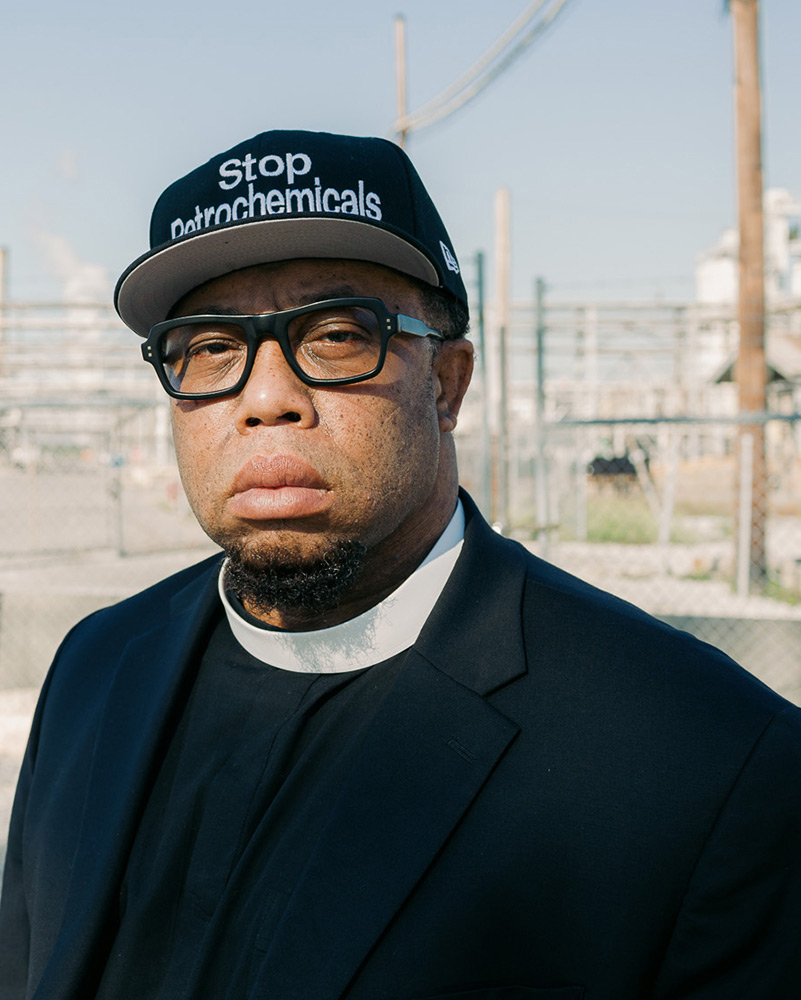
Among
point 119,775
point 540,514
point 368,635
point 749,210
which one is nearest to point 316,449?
point 368,635

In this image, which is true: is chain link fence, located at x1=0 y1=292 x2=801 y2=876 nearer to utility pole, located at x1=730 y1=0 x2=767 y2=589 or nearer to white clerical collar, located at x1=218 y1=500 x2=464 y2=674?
utility pole, located at x1=730 y1=0 x2=767 y2=589

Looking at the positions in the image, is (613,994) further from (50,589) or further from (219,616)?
(50,589)

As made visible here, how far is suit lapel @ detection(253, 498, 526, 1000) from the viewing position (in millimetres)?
1145

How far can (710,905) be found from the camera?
1141 millimetres

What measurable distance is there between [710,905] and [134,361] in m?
19.9

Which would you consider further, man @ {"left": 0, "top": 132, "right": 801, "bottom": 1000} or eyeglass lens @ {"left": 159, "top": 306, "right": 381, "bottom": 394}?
eyeglass lens @ {"left": 159, "top": 306, "right": 381, "bottom": 394}

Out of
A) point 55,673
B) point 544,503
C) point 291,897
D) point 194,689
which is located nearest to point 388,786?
point 291,897

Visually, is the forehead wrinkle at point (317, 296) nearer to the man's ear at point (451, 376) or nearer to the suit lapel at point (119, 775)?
the man's ear at point (451, 376)

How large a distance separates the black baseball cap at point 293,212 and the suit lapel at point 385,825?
681mm

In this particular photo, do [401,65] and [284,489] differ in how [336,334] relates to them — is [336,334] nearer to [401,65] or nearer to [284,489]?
[284,489]

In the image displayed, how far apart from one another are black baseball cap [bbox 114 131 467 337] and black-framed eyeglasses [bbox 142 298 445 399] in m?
0.09

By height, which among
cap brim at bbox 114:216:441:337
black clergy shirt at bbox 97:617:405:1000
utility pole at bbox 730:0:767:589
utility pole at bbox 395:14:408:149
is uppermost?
utility pole at bbox 395:14:408:149

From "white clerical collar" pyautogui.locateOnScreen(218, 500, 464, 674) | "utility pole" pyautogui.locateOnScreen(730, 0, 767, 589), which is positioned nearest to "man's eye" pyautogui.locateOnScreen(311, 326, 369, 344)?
"white clerical collar" pyautogui.locateOnScreen(218, 500, 464, 674)

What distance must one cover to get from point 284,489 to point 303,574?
0.46 ft
